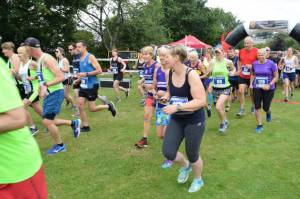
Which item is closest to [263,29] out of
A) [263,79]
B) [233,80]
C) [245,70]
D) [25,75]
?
[233,80]

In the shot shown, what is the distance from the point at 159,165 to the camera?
5488mm

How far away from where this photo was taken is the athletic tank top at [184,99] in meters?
3.96

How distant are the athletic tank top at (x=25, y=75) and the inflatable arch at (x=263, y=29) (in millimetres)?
10885

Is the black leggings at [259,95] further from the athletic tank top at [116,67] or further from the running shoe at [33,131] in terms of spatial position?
the athletic tank top at [116,67]

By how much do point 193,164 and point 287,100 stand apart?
9249 mm

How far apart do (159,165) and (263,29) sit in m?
12.0

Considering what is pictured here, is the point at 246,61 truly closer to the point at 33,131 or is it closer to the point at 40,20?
the point at 33,131

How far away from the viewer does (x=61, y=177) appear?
502cm

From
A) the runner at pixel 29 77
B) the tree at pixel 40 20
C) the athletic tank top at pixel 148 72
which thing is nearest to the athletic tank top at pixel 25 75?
the runner at pixel 29 77

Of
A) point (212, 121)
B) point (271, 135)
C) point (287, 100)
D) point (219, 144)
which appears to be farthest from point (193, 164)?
point (287, 100)

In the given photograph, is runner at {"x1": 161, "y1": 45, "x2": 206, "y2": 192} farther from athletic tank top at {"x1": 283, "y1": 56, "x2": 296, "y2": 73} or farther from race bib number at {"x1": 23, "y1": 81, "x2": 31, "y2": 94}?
athletic tank top at {"x1": 283, "y1": 56, "x2": 296, "y2": 73}

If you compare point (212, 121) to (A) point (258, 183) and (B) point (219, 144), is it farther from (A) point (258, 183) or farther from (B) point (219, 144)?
(A) point (258, 183)

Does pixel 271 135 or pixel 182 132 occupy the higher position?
pixel 182 132

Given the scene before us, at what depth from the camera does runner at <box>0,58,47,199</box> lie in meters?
1.93
